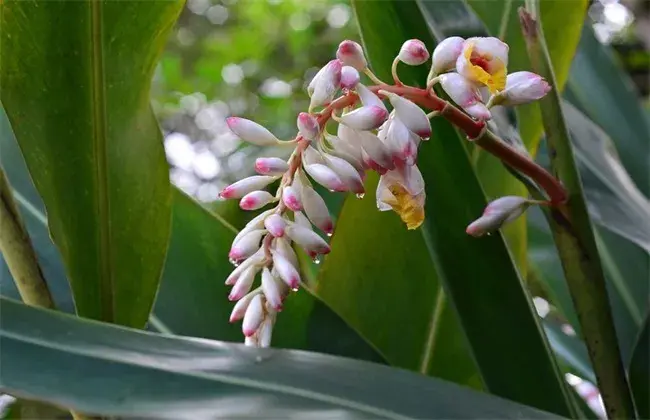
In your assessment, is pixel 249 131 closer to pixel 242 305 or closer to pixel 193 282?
pixel 242 305

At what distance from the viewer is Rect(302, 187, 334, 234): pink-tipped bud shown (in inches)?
15.6

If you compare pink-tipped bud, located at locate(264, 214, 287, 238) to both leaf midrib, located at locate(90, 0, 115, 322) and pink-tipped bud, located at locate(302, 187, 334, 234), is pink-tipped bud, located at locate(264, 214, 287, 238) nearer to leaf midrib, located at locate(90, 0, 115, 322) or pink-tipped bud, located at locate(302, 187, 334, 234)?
pink-tipped bud, located at locate(302, 187, 334, 234)

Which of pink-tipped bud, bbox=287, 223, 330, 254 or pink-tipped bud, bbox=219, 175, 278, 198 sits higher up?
pink-tipped bud, bbox=219, 175, 278, 198

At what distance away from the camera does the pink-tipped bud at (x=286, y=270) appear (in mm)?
385

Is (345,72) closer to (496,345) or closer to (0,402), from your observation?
(496,345)

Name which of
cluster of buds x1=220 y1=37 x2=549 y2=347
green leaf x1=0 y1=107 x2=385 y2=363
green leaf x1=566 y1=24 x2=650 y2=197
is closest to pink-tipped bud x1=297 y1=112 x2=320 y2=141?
cluster of buds x1=220 y1=37 x2=549 y2=347

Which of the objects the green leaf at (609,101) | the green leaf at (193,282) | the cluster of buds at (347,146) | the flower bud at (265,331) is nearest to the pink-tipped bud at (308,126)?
the cluster of buds at (347,146)

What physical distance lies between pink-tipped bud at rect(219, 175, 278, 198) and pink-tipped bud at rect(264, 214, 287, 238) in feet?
0.09

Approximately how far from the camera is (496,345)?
1.68 feet

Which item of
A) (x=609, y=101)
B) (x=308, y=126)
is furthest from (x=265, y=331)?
(x=609, y=101)

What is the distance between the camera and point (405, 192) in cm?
39

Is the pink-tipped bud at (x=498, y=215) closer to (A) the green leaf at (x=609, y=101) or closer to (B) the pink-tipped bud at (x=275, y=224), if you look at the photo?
(B) the pink-tipped bud at (x=275, y=224)

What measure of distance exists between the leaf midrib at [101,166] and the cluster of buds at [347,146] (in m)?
0.13

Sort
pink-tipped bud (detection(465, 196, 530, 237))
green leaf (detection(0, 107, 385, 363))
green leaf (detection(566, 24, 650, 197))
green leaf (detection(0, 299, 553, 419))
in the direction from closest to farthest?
1. green leaf (detection(0, 299, 553, 419))
2. pink-tipped bud (detection(465, 196, 530, 237))
3. green leaf (detection(0, 107, 385, 363))
4. green leaf (detection(566, 24, 650, 197))
